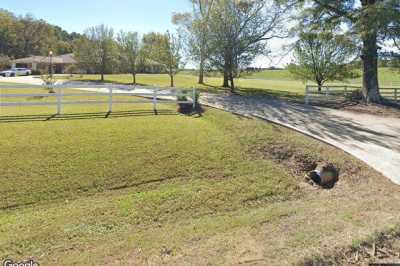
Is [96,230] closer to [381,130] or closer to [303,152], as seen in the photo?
[303,152]

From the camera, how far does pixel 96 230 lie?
5.66 m

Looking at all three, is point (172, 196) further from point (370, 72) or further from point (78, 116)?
point (370, 72)

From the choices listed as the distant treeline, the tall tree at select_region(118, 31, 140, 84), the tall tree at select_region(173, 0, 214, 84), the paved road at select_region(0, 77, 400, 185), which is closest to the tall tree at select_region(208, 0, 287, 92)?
the tall tree at select_region(173, 0, 214, 84)

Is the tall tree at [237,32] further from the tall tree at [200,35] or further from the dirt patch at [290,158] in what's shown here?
the dirt patch at [290,158]

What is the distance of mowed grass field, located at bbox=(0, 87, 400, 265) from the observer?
16.2ft

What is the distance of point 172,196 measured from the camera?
6.79 meters

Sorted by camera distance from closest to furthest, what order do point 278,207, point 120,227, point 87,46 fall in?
1. point 120,227
2. point 278,207
3. point 87,46

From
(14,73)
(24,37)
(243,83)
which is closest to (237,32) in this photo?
(243,83)

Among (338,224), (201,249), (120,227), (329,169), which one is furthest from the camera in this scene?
(329,169)

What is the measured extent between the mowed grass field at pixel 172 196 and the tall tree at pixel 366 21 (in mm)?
9167

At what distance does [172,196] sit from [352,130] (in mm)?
7975

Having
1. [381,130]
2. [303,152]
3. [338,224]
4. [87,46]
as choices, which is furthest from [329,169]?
[87,46]

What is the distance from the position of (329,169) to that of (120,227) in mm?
5256

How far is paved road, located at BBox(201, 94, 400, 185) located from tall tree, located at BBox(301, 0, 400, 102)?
161 inches
